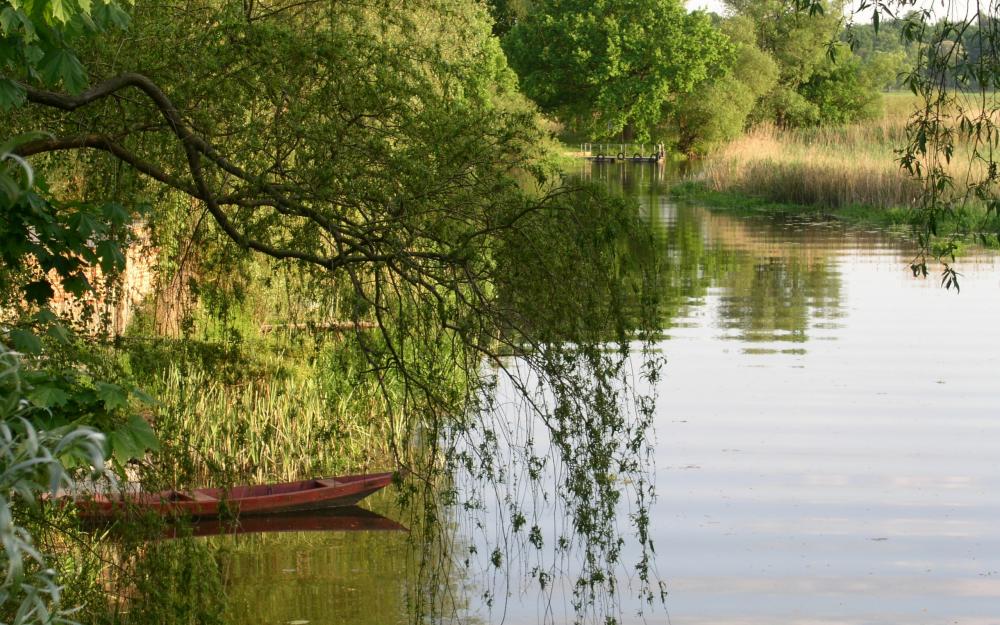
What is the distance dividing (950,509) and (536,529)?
→ 266 inches

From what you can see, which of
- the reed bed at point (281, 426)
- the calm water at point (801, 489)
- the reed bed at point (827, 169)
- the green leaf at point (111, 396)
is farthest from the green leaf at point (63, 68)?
the reed bed at point (827, 169)

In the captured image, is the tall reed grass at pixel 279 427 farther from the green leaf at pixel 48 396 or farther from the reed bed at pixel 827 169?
the reed bed at pixel 827 169

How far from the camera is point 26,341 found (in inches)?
169

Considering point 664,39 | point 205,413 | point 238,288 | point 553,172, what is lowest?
point 205,413

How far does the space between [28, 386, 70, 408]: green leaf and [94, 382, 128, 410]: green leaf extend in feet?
0.37

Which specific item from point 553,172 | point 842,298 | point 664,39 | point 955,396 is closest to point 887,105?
point 664,39

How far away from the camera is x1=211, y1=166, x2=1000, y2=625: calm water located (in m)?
9.75

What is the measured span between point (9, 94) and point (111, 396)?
1.40 metres

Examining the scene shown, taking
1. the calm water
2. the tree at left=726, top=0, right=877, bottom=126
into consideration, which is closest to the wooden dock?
the tree at left=726, top=0, right=877, bottom=126

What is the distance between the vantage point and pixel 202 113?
20.9 feet

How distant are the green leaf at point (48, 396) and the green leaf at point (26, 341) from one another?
0.27m

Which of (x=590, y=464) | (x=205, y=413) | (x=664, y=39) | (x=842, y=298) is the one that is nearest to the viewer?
(x=590, y=464)

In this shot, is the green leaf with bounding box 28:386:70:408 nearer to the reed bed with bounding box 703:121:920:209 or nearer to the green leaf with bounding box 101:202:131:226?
the green leaf with bounding box 101:202:131:226

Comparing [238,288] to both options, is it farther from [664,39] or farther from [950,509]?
[664,39]
